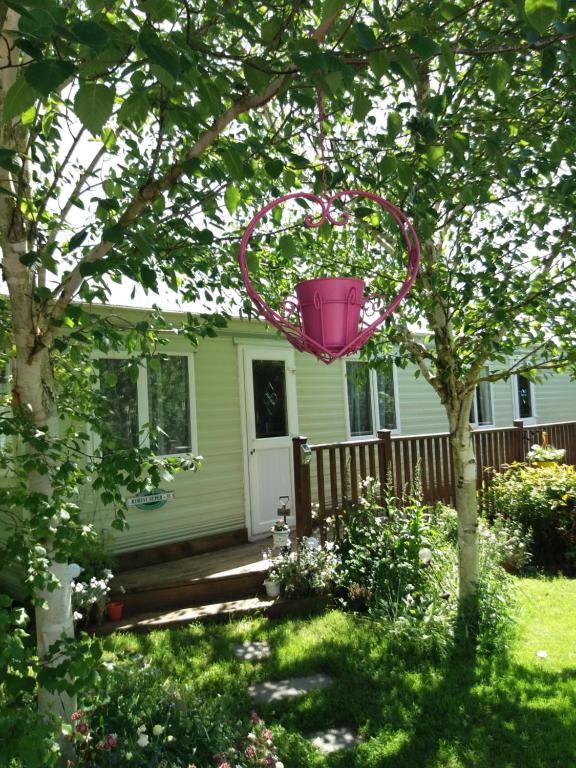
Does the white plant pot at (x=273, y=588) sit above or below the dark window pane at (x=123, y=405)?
below

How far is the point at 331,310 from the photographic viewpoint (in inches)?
70.6

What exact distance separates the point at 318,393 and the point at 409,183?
6180 mm

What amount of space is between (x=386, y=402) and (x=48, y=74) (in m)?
8.47

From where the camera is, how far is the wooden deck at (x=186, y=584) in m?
5.03

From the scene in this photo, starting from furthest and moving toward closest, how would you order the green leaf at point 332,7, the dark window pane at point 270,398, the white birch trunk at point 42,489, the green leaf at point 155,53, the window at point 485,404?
the window at point 485,404, the dark window pane at point 270,398, the white birch trunk at point 42,489, the green leaf at point 332,7, the green leaf at point 155,53

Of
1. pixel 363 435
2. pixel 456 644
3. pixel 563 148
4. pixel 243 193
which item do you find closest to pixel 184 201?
pixel 243 193

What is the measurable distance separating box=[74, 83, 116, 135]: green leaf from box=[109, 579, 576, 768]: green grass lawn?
2.93 metres

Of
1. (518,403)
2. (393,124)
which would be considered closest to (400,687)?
(393,124)

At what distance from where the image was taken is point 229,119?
6.61ft

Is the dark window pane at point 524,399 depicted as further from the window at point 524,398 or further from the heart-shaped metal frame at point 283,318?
the heart-shaped metal frame at point 283,318

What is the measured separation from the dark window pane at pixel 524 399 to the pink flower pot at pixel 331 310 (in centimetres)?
1164

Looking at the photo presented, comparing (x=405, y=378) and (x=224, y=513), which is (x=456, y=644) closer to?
(x=224, y=513)

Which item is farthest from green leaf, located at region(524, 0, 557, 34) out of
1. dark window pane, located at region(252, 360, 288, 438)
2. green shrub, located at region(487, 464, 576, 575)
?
dark window pane, located at region(252, 360, 288, 438)

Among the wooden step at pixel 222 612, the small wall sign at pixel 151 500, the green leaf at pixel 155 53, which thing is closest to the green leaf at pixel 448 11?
the green leaf at pixel 155 53
